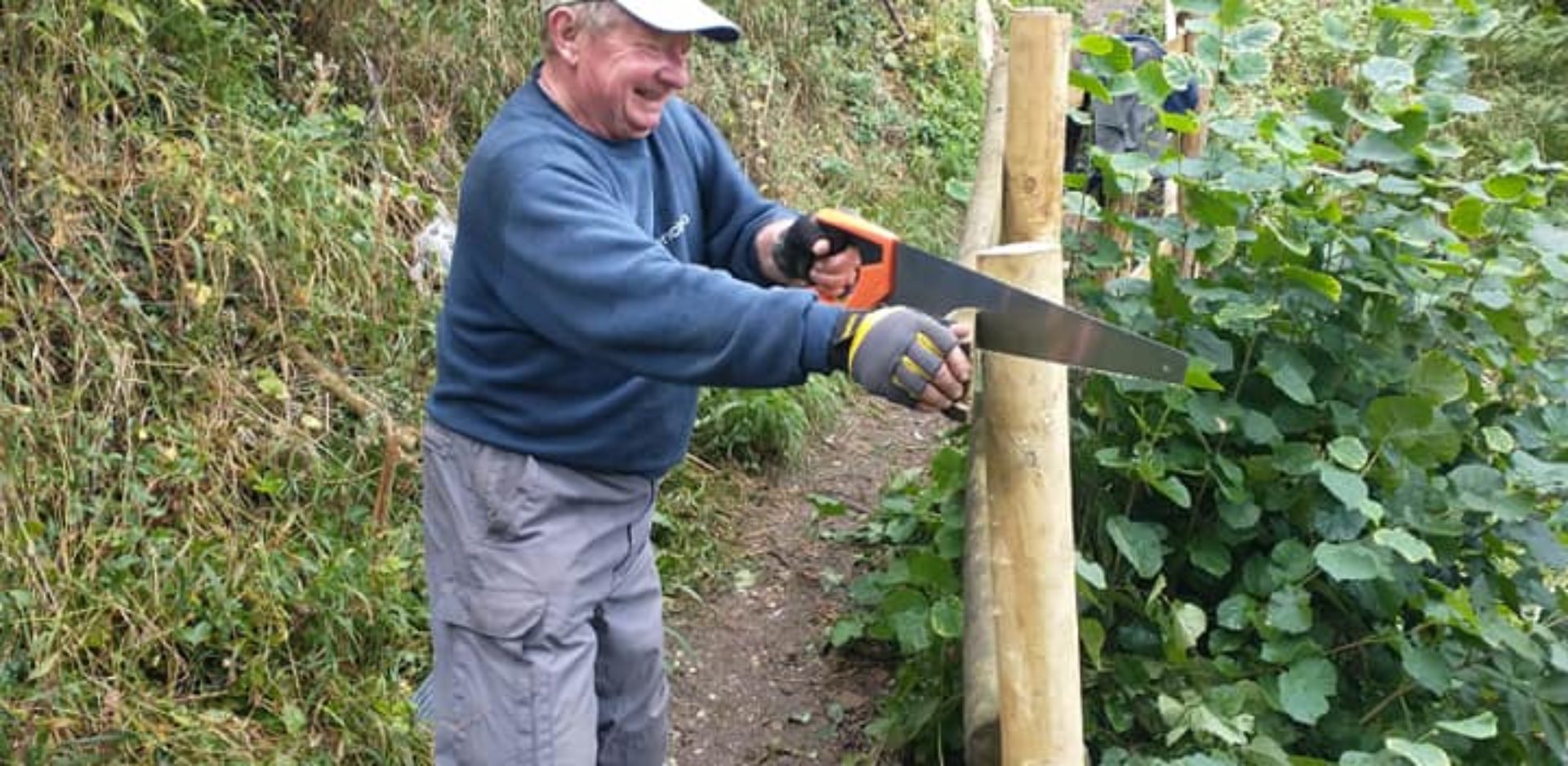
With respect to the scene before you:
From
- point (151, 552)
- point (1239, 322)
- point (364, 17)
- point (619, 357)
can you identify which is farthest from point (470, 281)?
point (364, 17)

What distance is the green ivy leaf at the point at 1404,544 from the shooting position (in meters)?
3.15

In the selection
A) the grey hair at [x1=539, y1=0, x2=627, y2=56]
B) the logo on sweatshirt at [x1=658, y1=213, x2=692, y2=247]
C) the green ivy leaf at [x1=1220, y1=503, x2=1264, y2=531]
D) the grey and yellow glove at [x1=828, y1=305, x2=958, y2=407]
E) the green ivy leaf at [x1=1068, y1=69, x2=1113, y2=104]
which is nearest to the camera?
the grey and yellow glove at [x1=828, y1=305, x2=958, y2=407]

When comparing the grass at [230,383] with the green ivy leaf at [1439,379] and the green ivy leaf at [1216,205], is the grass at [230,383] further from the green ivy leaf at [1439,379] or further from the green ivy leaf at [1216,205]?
the green ivy leaf at [1439,379]

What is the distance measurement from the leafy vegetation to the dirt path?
0.57 m

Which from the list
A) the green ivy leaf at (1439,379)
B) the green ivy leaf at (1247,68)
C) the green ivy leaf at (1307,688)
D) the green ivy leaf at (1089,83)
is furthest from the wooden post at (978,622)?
the green ivy leaf at (1439,379)

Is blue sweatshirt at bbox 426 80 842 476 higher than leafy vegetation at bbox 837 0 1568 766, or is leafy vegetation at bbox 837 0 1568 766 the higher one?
blue sweatshirt at bbox 426 80 842 476

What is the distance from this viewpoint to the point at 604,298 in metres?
2.54

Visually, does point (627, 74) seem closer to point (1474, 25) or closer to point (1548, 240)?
point (1474, 25)

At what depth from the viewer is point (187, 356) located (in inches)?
179

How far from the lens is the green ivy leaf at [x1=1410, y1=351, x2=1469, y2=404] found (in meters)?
3.51

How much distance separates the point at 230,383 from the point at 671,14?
2.51 meters

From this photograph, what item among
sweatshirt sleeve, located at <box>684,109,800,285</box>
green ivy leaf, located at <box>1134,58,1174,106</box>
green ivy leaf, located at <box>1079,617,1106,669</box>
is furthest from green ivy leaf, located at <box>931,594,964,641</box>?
green ivy leaf, located at <box>1134,58,1174,106</box>

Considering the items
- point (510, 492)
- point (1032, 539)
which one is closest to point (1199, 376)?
point (1032, 539)

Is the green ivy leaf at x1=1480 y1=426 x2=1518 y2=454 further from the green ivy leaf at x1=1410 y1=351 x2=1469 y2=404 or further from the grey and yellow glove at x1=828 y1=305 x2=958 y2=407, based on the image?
the grey and yellow glove at x1=828 y1=305 x2=958 y2=407
